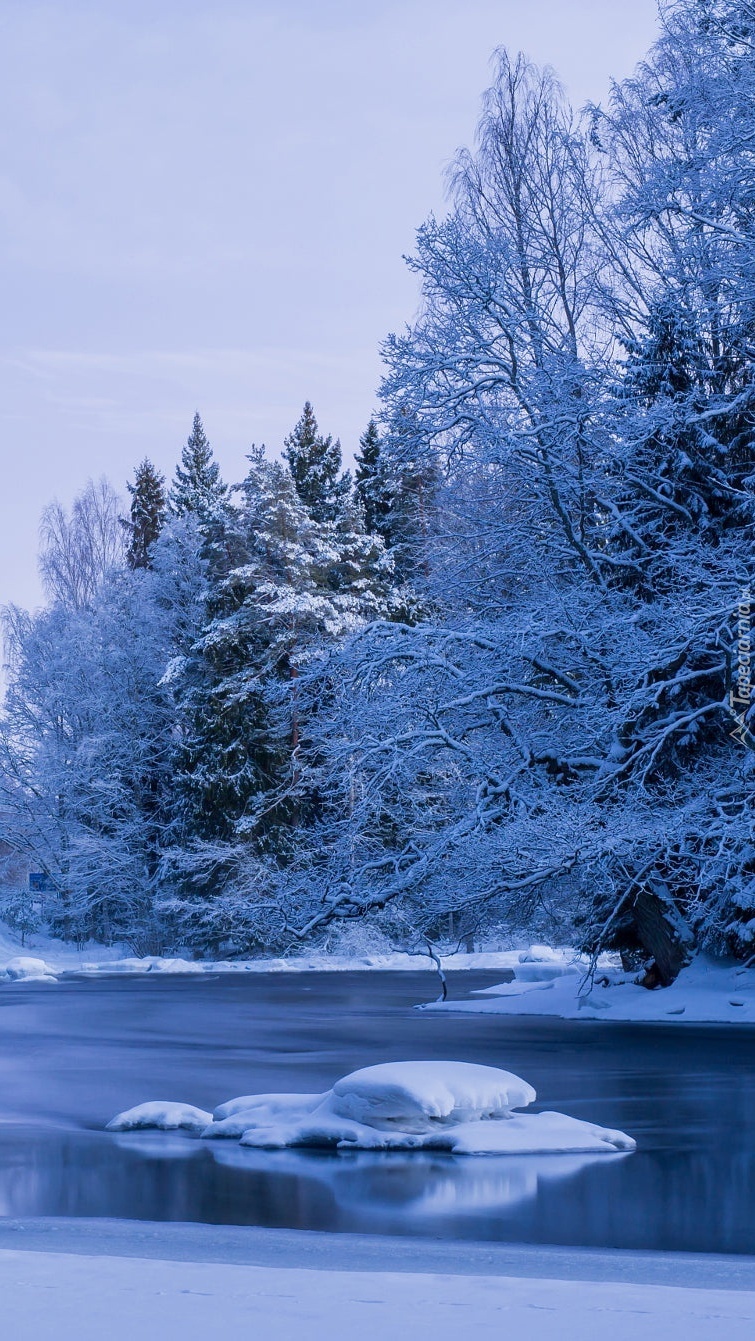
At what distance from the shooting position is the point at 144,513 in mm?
62938

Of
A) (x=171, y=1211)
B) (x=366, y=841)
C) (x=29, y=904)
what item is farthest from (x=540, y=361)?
(x=29, y=904)

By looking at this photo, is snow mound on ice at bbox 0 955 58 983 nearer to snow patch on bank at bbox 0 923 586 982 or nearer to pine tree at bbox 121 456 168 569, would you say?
snow patch on bank at bbox 0 923 586 982

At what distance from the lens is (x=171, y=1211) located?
8.26 meters

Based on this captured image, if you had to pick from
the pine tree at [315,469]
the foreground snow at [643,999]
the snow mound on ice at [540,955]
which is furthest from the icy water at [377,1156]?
the pine tree at [315,469]

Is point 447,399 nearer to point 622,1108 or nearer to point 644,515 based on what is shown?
point 644,515

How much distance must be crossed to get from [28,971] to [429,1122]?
30255 mm

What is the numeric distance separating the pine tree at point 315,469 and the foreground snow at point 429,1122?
38.7 metres

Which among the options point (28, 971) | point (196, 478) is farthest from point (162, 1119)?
point (196, 478)

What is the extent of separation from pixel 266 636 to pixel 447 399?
77.3ft

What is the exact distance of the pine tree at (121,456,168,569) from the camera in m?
61.1

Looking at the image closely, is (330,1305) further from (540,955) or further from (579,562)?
(540,955)

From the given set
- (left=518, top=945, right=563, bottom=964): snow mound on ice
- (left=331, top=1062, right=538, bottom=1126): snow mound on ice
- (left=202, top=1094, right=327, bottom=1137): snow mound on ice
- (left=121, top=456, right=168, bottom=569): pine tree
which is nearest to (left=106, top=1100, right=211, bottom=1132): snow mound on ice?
(left=202, top=1094, right=327, bottom=1137): snow mound on ice

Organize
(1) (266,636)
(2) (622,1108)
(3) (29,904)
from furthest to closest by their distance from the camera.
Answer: (3) (29,904)
(1) (266,636)
(2) (622,1108)

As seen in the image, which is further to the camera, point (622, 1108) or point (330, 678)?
point (330, 678)
